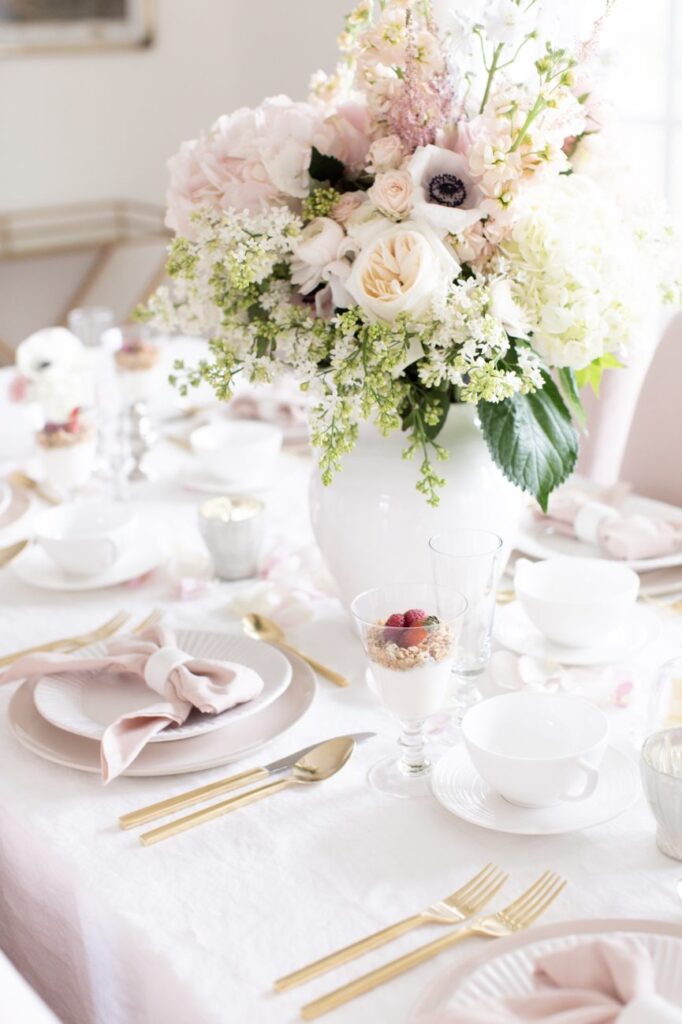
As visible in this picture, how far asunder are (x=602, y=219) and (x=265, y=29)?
405 cm

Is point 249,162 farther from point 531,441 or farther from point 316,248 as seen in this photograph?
point 531,441

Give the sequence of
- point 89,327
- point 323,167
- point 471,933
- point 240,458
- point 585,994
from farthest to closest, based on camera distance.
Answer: point 89,327, point 240,458, point 323,167, point 471,933, point 585,994

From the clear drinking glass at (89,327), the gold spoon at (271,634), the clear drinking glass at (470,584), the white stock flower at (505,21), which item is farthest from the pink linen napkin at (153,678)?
the clear drinking glass at (89,327)

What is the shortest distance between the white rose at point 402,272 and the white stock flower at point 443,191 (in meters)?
0.02

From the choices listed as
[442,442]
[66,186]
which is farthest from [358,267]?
[66,186]

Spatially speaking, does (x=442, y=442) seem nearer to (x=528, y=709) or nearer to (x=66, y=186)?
(x=528, y=709)

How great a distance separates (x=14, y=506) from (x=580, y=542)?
0.89 meters

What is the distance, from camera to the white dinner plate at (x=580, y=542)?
1.55m

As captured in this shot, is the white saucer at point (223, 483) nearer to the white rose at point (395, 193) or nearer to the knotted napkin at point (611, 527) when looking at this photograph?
the knotted napkin at point (611, 527)

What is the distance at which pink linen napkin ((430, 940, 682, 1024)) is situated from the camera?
76cm

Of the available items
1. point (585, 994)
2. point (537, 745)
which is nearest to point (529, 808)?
point (537, 745)

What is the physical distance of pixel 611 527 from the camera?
1612 millimetres

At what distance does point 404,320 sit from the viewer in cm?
117

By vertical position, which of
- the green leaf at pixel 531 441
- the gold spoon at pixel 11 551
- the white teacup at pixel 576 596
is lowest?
the gold spoon at pixel 11 551
